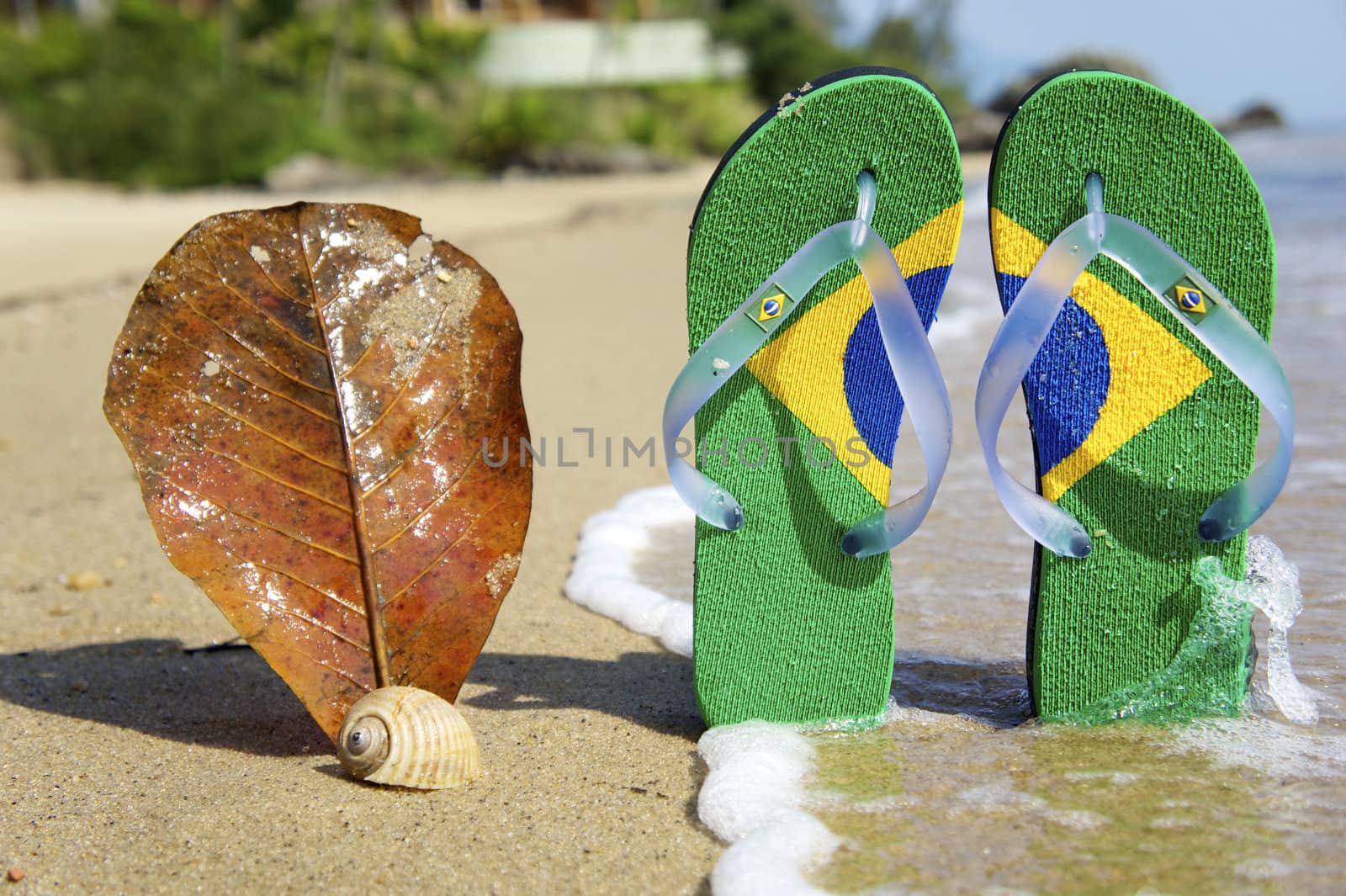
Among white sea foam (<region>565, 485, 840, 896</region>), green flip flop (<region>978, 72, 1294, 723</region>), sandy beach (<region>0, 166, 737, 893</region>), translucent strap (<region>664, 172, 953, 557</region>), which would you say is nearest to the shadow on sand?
sandy beach (<region>0, 166, 737, 893</region>)

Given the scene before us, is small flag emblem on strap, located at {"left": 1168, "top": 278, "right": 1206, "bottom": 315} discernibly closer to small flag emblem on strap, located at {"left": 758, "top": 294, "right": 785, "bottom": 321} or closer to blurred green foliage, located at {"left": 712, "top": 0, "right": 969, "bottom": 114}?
small flag emblem on strap, located at {"left": 758, "top": 294, "right": 785, "bottom": 321}

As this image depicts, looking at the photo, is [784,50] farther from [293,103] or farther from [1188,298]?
[1188,298]

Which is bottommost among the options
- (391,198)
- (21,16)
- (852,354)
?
(391,198)

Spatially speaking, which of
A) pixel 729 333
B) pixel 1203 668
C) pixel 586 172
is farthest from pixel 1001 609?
pixel 586 172

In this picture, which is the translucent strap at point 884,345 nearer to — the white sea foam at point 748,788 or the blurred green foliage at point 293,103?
the white sea foam at point 748,788

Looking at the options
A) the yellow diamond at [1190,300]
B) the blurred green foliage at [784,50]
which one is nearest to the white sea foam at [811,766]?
the yellow diamond at [1190,300]

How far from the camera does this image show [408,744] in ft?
5.70

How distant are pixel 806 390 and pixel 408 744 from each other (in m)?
0.80

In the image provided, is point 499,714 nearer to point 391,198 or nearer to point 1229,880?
point 1229,880

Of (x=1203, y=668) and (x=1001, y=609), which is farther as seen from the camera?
(x=1001, y=609)

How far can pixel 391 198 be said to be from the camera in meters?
16.9

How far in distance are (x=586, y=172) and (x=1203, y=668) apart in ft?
69.2

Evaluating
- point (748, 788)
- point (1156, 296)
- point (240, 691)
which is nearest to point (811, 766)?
point (748, 788)

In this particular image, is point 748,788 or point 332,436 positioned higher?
point 332,436
